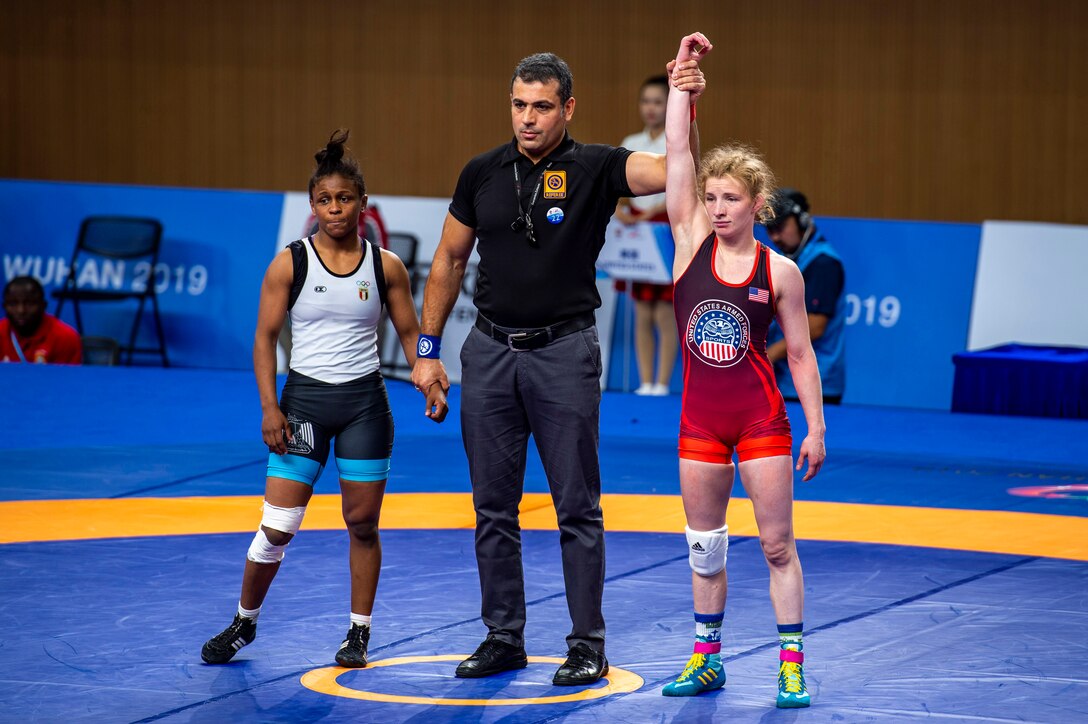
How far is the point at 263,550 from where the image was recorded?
4.97 m

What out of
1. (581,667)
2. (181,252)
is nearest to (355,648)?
(581,667)

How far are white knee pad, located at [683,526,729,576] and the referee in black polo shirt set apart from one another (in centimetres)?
31

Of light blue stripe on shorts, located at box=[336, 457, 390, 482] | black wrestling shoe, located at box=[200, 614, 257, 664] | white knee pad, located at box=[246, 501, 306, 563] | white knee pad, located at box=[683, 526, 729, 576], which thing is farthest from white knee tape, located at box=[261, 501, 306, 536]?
white knee pad, located at box=[683, 526, 729, 576]

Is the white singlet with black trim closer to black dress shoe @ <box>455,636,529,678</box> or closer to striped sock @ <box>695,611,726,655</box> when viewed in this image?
black dress shoe @ <box>455,636,529,678</box>

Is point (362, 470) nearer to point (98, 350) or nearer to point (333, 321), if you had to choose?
point (333, 321)

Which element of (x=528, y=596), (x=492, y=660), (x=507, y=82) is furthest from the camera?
(x=507, y=82)

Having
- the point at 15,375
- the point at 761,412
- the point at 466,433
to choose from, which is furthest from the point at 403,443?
the point at 761,412

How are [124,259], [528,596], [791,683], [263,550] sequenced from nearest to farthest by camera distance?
1. [791,683]
2. [263,550]
3. [528,596]
4. [124,259]

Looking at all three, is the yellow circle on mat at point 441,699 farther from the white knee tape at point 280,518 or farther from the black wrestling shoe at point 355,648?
the white knee tape at point 280,518

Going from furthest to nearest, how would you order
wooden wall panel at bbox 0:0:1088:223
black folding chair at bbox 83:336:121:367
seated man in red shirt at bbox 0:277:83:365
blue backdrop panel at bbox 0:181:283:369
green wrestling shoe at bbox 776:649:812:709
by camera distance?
black folding chair at bbox 83:336:121:367 < wooden wall panel at bbox 0:0:1088:223 < blue backdrop panel at bbox 0:181:283:369 < seated man in red shirt at bbox 0:277:83:365 < green wrestling shoe at bbox 776:649:812:709

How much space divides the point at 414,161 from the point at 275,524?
978 centimetres

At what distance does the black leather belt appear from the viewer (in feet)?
15.9

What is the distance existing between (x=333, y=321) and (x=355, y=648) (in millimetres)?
995

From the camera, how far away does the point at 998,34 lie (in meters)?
12.8
